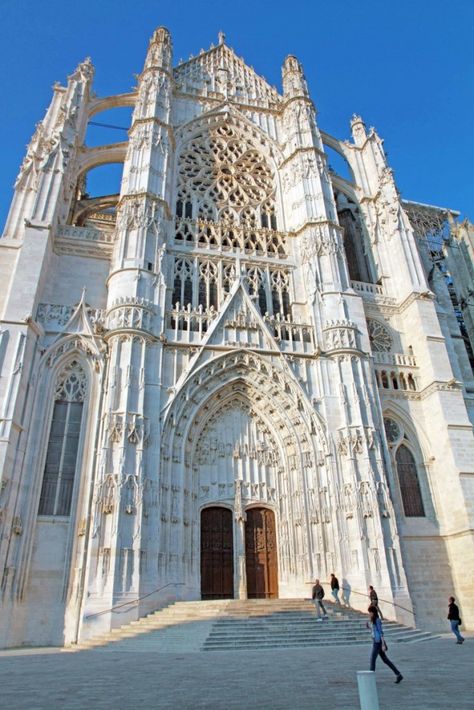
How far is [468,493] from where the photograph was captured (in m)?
17.4

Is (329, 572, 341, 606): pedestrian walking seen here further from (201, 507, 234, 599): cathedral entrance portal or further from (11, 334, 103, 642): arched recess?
(11, 334, 103, 642): arched recess

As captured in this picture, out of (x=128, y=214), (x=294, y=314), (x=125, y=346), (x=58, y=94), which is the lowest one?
(x=125, y=346)

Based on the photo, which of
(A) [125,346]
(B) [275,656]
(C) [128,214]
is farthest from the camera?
(C) [128,214]

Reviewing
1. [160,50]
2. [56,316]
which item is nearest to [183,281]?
[56,316]

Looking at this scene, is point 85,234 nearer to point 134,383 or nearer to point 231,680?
point 134,383

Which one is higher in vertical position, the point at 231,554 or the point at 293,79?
the point at 293,79

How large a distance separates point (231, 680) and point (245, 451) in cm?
1151

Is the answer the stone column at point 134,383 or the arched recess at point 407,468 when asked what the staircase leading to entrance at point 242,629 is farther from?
the arched recess at point 407,468

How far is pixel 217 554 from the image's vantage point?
16703 millimetres

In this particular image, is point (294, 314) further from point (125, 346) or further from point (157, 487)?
point (157, 487)

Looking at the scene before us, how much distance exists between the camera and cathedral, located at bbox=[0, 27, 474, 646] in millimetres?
14812

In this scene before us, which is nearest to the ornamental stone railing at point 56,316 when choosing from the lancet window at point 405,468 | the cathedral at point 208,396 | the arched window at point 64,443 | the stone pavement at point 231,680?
the cathedral at point 208,396

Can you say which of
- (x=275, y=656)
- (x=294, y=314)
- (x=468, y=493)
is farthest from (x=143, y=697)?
(x=294, y=314)

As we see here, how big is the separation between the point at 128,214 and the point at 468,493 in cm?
1717
